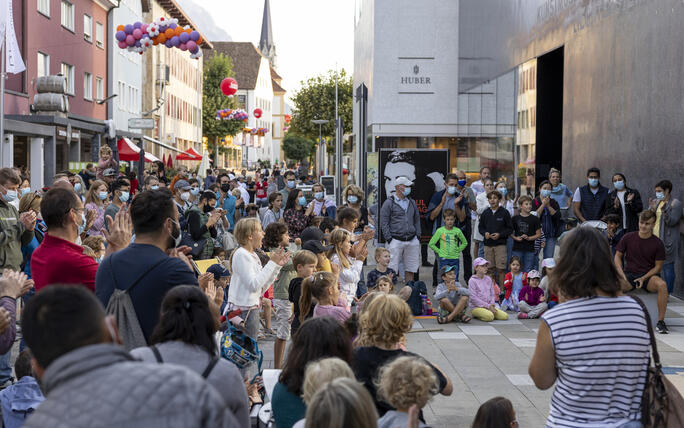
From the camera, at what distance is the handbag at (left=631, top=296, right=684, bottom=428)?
3943 millimetres

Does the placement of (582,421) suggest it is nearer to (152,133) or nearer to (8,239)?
(8,239)

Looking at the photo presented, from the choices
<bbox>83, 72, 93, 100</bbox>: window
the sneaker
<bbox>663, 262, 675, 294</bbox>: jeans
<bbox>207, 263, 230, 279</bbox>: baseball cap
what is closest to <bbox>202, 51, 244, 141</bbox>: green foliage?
<bbox>83, 72, 93, 100</bbox>: window

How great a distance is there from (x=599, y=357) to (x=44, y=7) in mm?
32600

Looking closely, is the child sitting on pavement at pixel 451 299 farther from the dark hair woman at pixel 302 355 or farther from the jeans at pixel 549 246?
the dark hair woman at pixel 302 355

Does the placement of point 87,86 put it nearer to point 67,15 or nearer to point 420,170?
point 67,15

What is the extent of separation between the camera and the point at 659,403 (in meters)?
3.96

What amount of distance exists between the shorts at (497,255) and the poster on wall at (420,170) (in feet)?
11.5

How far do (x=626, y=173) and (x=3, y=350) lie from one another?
47.6 ft

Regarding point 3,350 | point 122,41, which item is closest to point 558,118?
point 122,41

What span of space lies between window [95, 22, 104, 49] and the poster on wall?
85.0 feet

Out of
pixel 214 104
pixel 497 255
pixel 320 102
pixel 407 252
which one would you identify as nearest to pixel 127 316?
pixel 407 252

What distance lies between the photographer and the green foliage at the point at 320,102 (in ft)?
231

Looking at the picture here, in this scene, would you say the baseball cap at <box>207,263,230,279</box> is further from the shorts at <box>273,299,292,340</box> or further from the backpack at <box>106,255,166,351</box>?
the backpack at <box>106,255,166,351</box>

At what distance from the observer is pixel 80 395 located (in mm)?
2131
